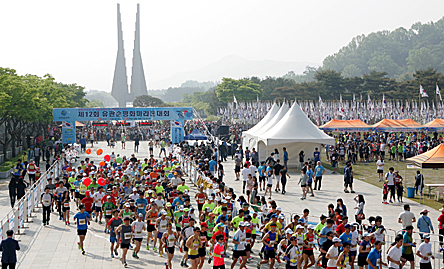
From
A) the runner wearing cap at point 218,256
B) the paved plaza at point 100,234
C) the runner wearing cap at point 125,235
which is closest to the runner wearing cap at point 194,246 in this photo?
the runner wearing cap at point 218,256

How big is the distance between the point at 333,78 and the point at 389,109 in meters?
25.3

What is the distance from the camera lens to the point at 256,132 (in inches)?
1184

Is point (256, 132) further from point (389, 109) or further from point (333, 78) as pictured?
point (333, 78)

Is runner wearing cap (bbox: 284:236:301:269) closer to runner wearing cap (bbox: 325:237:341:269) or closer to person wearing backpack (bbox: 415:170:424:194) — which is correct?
runner wearing cap (bbox: 325:237:341:269)

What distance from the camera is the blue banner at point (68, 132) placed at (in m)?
38.4

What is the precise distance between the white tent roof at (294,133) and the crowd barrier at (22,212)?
1215cm

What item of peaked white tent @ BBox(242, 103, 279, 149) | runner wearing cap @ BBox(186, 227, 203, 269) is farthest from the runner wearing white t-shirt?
runner wearing cap @ BBox(186, 227, 203, 269)

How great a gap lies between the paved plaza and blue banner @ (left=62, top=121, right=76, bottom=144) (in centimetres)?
1662

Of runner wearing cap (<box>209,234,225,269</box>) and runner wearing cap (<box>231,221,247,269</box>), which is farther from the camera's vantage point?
runner wearing cap (<box>231,221,247,269</box>)

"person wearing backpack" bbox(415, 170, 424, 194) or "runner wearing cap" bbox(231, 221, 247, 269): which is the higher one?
"person wearing backpack" bbox(415, 170, 424, 194)

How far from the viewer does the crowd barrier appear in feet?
42.5

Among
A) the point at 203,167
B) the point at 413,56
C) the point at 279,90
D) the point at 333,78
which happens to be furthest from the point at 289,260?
the point at 413,56

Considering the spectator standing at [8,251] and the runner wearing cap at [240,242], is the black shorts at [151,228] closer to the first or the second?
the runner wearing cap at [240,242]

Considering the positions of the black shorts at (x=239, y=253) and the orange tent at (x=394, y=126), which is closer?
the black shorts at (x=239, y=253)
